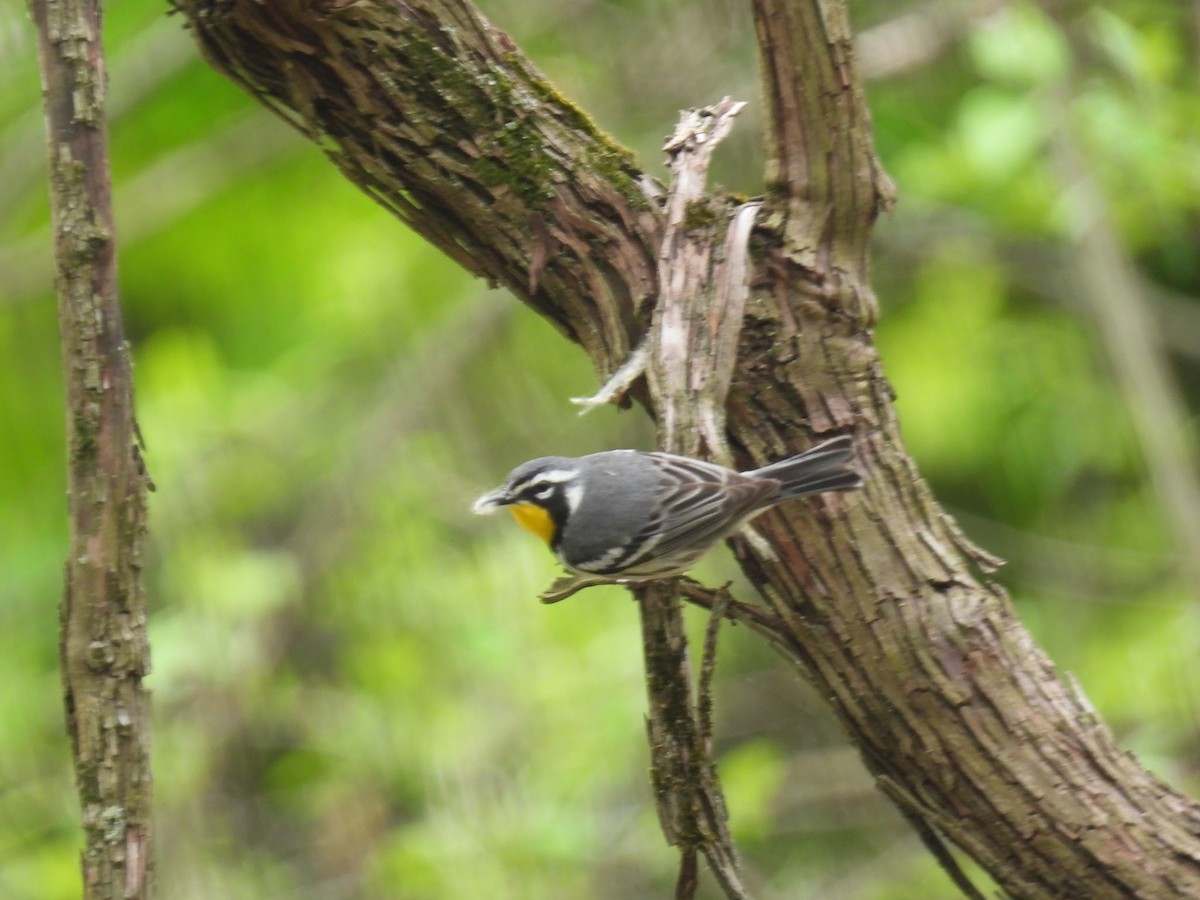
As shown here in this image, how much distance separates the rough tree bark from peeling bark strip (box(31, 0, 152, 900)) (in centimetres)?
48

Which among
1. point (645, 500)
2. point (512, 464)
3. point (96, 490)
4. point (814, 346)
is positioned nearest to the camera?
point (96, 490)

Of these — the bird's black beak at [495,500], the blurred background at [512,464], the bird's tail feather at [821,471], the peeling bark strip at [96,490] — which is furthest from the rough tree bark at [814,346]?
the blurred background at [512,464]

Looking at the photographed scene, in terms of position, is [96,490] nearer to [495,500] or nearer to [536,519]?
[495,500]

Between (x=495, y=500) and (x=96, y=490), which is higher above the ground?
(x=495, y=500)

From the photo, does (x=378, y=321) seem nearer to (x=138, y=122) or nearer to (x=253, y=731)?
(x=138, y=122)

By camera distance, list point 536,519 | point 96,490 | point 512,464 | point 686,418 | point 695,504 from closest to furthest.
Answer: point 96,490
point 686,418
point 695,504
point 536,519
point 512,464

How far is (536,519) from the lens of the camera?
3.10m

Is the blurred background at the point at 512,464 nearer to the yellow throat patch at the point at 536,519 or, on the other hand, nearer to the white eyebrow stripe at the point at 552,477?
the yellow throat patch at the point at 536,519

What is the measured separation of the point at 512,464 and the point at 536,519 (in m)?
1.63

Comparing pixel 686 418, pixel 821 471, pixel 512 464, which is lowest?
pixel 821 471

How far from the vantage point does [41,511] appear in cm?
521

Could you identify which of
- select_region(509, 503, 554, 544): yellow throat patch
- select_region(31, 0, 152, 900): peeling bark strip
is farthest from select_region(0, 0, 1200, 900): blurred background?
select_region(31, 0, 152, 900): peeling bark strip

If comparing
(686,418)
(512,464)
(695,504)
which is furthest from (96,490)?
(512,464)

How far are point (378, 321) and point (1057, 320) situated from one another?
3.18 meters
